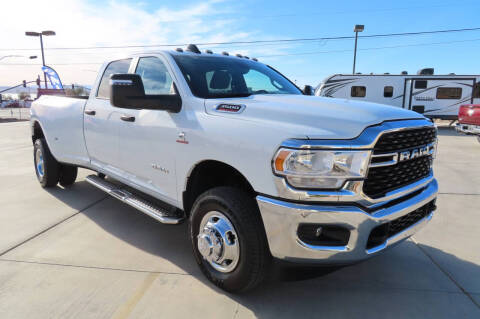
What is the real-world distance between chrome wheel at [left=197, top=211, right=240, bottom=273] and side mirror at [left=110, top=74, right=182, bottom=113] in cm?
93

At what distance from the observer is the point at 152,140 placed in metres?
2.96

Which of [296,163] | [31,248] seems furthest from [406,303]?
[31,248]

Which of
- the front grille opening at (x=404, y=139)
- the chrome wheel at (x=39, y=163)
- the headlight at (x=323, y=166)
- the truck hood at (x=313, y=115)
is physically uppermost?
the truck hood at (x=313, y=115)

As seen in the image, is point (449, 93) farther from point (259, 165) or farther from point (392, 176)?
point (259, 165)

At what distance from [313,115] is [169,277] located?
68.2 inches

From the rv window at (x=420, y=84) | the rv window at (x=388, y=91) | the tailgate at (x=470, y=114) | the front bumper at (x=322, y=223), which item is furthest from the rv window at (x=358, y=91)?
the front bumper at (x=322, y=223)

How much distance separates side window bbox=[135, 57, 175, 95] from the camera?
3086 millimetres

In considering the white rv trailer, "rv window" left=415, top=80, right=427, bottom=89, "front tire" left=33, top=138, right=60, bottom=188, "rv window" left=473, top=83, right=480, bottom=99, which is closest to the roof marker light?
"front tire" left=33, top=138, right=60, bottom=188

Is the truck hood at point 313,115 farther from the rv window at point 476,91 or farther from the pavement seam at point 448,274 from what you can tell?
the rv window at point 476,91

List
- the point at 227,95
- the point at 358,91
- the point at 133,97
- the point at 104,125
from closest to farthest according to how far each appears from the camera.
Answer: the point at 133,97
the point at 227,95
the point at 104,125
the point at 358,91

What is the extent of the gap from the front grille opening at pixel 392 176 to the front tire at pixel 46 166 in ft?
15.2

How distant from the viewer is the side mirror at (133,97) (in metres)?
2.57

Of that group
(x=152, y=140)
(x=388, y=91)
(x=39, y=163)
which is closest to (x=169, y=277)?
(x=152, y=140)

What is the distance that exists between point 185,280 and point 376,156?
1.75 meters
